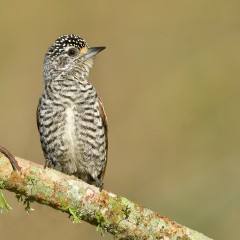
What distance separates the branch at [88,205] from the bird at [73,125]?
1179mm

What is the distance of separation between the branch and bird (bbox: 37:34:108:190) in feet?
3.87

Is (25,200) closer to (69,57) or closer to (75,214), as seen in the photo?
(75,214)

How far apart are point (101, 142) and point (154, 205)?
303 cm

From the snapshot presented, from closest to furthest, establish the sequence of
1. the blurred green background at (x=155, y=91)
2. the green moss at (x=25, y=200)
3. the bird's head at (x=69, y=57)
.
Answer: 1. the green moss at (x=25, y=200)
2. the bird's head at (x=69, y=57)
3. the blurred green background at (x=155, y=91)

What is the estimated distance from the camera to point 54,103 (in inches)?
236

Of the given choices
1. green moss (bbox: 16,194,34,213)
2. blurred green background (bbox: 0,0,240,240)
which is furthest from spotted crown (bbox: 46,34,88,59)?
blurred green background (bbox: 0,0,240,240)

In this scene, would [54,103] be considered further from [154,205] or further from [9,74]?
[9,74]

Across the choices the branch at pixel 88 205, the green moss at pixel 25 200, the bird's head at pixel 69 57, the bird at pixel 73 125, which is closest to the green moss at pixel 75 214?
the branch at pixel 88 205

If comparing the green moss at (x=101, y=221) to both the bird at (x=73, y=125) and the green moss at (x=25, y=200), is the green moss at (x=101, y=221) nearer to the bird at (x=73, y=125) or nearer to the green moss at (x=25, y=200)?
the green moss at (x=25, y=200)

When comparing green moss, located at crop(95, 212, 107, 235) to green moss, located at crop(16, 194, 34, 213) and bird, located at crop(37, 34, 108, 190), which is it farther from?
bird, located at crop(37, 34, 108, 190)

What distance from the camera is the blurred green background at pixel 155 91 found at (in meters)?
9.33

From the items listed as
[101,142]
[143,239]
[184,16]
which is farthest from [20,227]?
[184,16]

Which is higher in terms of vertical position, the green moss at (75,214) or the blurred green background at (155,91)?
the blurred green background at (155,91)

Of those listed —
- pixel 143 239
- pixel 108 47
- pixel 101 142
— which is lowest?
pixel 143 239
